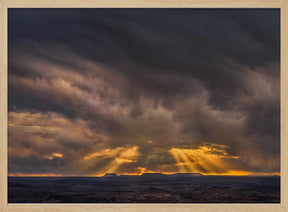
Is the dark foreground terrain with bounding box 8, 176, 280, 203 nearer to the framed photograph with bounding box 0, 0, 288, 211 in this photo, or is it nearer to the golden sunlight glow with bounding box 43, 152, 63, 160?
the framed photograph with bounding box 0, 0, 288, 211

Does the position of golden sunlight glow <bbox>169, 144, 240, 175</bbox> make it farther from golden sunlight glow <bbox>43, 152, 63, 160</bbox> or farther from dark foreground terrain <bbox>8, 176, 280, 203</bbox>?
golden sunlight glow <bbox>43, 152, 63, 160</bbox>

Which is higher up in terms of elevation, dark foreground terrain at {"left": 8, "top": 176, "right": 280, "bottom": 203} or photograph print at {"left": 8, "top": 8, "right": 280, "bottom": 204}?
photograph print at {"left": 8, "top": 8, "right": 280, "bottom": 204}

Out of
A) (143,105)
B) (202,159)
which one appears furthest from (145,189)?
(143,105)

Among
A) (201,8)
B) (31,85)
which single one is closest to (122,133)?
(31,85)

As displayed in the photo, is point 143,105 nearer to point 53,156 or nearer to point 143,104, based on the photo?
point 143,104

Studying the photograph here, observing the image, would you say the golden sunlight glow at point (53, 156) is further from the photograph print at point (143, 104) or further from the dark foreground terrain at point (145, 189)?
the dark foreground terrain at point (145, 189)

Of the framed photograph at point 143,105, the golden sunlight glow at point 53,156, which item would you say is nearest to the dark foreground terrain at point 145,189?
the framed photograph at point 143,105

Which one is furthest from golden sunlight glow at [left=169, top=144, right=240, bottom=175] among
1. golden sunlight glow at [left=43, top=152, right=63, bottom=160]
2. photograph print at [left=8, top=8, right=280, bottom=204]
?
golden sunlight glow at [left=43, top=152, right=63, bottom=160]

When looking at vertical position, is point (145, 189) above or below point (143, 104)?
below
